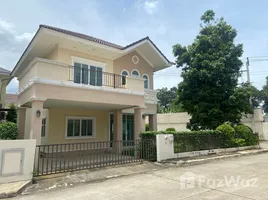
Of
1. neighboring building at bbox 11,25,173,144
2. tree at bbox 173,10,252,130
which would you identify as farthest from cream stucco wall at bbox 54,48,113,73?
tree at bbox 173,10,252,130

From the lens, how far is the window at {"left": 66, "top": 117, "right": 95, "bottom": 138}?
13430 millimetres

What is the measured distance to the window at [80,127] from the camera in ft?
44.1

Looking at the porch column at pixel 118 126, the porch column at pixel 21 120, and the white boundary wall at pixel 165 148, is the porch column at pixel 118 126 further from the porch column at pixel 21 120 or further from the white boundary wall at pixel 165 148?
the porch column at pixel 21 120

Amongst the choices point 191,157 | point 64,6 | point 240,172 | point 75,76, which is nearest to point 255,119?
point 191,157

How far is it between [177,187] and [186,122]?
20238mm

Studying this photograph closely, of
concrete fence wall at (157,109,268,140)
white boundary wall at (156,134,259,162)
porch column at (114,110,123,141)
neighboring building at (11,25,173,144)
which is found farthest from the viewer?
concrete fence wall at (157,109,268,140)

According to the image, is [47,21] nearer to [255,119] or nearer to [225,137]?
[225,137]

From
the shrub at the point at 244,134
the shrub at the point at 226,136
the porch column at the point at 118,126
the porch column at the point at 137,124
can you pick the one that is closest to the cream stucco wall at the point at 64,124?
the porch column at the point at 118,126

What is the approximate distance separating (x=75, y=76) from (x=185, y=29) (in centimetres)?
800

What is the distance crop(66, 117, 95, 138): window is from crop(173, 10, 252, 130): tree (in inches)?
336

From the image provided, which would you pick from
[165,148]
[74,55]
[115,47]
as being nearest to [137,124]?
[165,148]

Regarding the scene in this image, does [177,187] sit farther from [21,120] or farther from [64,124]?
[21,120]

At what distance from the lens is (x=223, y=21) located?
1833cm

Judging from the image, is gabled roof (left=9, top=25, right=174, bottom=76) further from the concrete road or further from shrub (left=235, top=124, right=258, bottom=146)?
the concrete road
